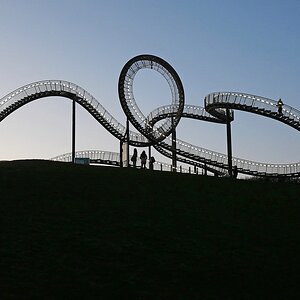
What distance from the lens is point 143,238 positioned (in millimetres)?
17859

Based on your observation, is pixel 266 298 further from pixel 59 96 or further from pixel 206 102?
pixel 59 96

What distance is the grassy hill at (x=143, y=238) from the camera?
13.7m

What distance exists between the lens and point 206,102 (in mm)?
47000

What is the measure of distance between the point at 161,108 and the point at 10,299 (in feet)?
138

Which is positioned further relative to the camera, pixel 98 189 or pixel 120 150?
pixel 120 150

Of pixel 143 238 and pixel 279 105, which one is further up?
pixel 279 105

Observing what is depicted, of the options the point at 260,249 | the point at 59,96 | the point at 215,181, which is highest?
the point at 59,96

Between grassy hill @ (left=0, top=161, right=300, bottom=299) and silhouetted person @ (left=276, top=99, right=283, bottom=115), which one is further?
silhouetted person @ (left=276, top=99, right=283, bottom=115)

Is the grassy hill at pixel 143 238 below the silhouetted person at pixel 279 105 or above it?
below

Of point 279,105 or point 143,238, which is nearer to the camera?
point 143,238

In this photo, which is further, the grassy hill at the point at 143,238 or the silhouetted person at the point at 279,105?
the silhouetted person at the point at 279,105

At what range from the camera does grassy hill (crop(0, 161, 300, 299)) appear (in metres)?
13.7

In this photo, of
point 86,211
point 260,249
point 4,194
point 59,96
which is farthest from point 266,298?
point 59,96

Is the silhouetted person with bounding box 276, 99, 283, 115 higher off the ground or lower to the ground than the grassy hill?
higher
